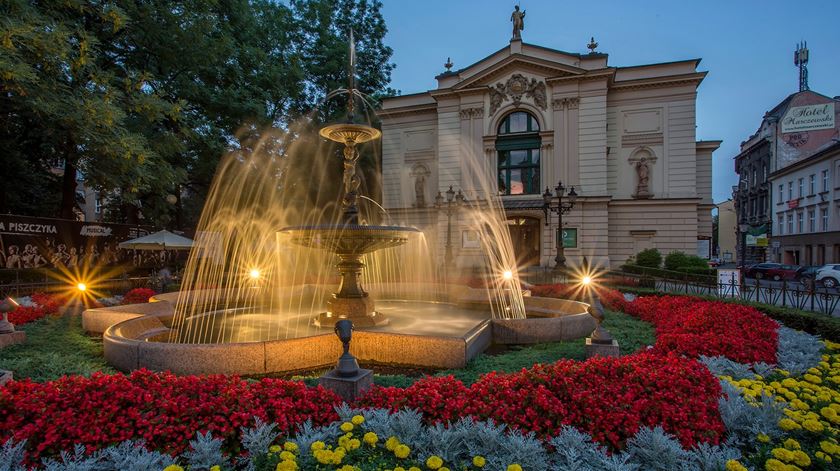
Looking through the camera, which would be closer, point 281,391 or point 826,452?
point 826,452

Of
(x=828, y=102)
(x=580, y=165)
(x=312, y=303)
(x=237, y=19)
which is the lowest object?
(x=312, y=303)

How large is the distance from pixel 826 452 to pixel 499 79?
32179 millimetres

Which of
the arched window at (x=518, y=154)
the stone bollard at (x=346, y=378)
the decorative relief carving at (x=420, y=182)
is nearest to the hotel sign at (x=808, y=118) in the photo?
the arched window at (x=518, y=154)

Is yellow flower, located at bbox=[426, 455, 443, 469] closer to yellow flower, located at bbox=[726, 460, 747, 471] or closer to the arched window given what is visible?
→ yellow flower, located at bbox=[726, 460, 747, 471]

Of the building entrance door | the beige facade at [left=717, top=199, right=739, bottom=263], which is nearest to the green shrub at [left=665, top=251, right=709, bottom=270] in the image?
the building entrance door

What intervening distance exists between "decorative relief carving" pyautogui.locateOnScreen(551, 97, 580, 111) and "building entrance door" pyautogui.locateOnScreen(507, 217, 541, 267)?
831 centimetres

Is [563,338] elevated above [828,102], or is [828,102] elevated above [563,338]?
[828,102]

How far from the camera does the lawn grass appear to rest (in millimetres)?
6184

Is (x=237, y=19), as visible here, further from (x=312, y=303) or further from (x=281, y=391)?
(x=281, y=391)

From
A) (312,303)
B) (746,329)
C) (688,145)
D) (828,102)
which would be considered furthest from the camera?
(828,102)

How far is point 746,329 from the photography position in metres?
7.30

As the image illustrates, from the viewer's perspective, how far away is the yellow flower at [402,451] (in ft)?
11.6

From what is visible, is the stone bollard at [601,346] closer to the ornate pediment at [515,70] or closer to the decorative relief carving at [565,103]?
the decorative relief carving at [565,103]

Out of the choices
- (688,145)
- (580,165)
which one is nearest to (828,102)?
(688,145)
